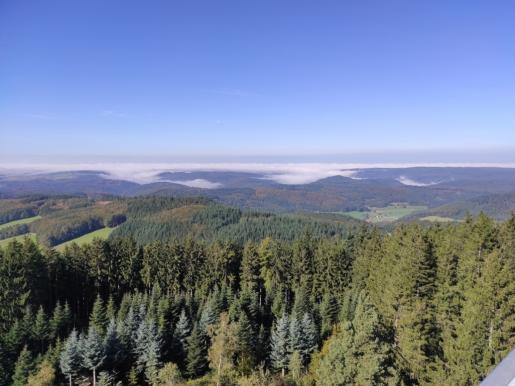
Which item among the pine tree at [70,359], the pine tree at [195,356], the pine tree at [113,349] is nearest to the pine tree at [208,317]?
the pine tree at [195,356]

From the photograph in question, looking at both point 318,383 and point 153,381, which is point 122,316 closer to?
point 153,381

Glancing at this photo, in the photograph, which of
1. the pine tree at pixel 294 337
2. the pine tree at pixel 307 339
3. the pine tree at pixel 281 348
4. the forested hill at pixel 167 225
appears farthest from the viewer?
the forested hill at pixel 167 225

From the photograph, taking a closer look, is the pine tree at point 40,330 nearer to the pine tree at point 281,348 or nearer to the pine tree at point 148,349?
the pine tree at point 148,349

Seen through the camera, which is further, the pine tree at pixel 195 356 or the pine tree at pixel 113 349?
the pine tree at pixel 195 356

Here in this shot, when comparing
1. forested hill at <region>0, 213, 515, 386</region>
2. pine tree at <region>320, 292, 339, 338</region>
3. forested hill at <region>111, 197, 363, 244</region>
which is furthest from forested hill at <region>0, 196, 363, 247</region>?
pine tree at <region>320, 292, 339, 338</region>

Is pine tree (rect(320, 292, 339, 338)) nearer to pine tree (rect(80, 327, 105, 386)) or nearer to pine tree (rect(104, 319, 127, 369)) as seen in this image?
pine tree (rect(104, 319, 127, 369))

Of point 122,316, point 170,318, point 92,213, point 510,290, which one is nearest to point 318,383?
point 510,290

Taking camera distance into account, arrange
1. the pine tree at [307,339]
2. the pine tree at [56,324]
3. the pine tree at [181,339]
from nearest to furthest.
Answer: the pine tree at [307,339]
the pine tree at [181,339]
the pine tree at [56,324]

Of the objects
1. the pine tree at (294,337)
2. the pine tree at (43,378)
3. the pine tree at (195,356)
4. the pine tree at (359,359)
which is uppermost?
the pine tree at (359,359)
